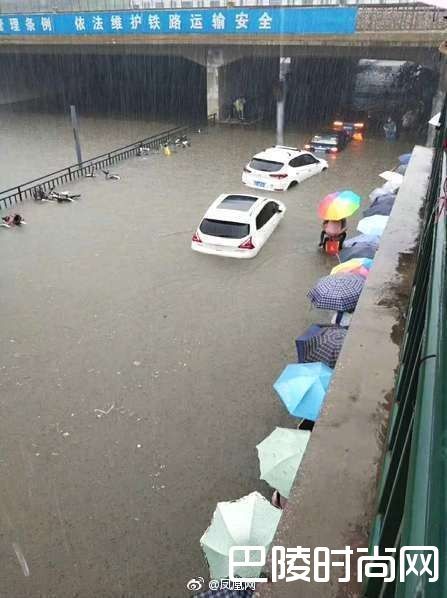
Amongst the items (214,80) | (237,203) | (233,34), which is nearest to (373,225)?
(237,203)

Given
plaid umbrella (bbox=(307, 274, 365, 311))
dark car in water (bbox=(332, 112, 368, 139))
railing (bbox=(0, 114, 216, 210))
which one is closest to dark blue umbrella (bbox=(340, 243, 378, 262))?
plaid umbrella (bbox=(307, 274, 365, 311))

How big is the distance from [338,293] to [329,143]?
18.8 meters

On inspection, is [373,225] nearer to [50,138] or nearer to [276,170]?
[276,170]

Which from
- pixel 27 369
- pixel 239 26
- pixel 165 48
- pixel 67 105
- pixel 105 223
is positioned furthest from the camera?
pixel 67 105

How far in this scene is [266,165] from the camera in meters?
19.8

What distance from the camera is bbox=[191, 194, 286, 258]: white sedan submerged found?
13.6 meters

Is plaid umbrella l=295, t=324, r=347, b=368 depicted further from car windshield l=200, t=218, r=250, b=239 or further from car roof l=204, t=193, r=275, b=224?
car roof l=204, t=193, r=275, b=224

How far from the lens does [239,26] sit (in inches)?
1104

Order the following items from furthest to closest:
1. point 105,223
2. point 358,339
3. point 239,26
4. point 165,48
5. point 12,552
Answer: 1. point 165,48
2. point 239,26
3. point 105,223
4. point 12,552
5. point 358,339

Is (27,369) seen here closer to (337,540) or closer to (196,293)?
(196,293)

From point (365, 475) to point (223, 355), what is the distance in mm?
6487

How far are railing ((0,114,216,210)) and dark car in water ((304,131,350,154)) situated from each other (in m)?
8.29

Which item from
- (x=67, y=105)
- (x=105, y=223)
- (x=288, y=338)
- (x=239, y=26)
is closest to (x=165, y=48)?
(x=239, y=26)

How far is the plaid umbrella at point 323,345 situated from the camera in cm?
770
